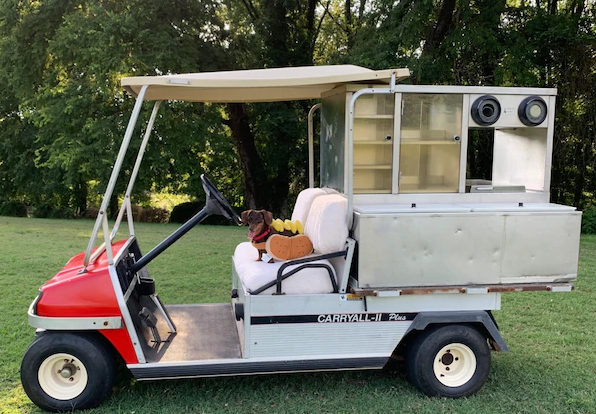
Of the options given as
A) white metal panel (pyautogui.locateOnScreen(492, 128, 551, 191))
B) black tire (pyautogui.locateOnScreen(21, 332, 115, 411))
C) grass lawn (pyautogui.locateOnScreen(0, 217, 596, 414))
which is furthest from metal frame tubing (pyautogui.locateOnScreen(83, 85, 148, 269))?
white metal panel (pyautogui.locateOnScreen(492, 128, 551, 191))

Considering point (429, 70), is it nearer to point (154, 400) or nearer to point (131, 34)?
point (131, 34)

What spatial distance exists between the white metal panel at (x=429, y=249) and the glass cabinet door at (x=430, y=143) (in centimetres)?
54

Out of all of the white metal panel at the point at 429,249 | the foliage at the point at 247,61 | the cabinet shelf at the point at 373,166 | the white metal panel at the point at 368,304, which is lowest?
the white metal panel at the point at 368,304

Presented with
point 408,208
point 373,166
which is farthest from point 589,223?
point 408,208

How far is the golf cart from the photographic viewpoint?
3.17 m

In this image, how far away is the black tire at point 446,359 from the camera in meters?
3.43

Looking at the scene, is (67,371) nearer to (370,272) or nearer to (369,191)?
(370,272)

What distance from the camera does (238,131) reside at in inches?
621

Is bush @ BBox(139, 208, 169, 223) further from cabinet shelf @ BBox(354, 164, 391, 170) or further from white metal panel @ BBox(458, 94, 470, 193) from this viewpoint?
white metal panel @ BBox(458, 94, 470, 193)

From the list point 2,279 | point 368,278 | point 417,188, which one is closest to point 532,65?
point 417,188

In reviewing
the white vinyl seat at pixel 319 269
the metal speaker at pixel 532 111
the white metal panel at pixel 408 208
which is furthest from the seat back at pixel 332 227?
the metal speaker at pixel 532 111

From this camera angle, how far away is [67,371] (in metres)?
3.21

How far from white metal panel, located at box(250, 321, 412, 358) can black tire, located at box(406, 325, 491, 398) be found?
0.65ft

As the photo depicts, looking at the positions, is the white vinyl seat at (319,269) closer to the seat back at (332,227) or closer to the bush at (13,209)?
the seat back at (332,227)
